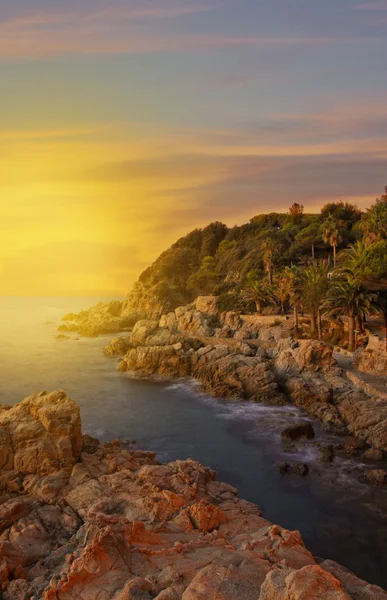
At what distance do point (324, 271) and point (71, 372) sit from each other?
33.9 metres

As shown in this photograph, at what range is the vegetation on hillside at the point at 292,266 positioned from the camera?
137 feet

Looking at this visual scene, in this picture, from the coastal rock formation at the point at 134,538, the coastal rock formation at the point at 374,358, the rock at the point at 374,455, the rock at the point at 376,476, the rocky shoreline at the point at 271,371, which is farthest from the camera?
the coastal rock formation at the point at 374,358

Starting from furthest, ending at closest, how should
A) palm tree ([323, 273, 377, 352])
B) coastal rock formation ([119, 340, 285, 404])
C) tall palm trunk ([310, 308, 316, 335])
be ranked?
tall palm trunk ([310, 308, 316, 335]), palm tree ([323, 273, 377, 352]), coastal rock formation ([119, 340, 285, 404])

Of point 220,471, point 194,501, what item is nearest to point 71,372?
point 220,471

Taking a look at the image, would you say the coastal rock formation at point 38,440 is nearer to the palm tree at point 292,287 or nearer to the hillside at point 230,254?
the palm tree at point 292,287

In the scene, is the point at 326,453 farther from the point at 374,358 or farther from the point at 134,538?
the point at 134,538

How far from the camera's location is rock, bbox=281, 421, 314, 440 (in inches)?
1104

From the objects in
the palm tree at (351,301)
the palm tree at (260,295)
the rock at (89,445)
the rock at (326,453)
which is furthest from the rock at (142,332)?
the rock at (326,453)

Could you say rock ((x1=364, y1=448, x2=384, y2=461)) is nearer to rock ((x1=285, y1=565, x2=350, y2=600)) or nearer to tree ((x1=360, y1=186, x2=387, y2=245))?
rock ((x1=285, y1=565, x2=350, y2=600))

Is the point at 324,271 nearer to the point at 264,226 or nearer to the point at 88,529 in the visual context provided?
the point at 88,529

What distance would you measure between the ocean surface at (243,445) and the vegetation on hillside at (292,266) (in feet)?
44.3

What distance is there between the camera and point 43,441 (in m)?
19.4

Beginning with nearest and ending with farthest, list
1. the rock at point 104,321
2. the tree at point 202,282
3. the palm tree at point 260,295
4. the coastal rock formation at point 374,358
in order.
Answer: the coastal rock formation at point 374,358
the palm tree at point 260,295
the rock at point 104,321
the tree at point 202,282

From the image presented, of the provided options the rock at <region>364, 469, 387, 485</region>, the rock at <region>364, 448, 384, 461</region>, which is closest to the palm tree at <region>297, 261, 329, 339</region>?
the rock at <region>364, 448, 384, 461</region>
